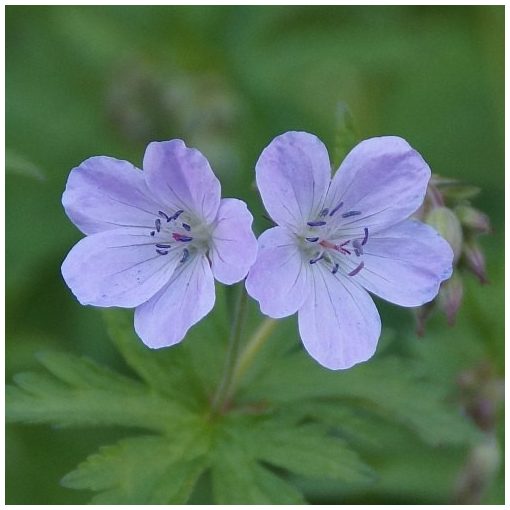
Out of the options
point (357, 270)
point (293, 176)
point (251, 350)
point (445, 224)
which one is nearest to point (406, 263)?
point (357, 270)

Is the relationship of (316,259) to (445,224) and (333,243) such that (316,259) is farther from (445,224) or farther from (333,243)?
(445,224)

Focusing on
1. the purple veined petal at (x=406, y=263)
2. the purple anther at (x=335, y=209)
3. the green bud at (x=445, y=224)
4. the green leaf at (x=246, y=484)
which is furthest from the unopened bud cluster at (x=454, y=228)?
the green leaf at (x=246, y=484)

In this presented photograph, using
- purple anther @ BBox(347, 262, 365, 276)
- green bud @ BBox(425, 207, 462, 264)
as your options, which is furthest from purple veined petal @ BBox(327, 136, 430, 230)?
green bud @ BBox(425, 207, 462, 264)

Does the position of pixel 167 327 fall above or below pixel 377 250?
below

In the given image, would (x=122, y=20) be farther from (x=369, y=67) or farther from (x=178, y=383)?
(x=178, y=383)

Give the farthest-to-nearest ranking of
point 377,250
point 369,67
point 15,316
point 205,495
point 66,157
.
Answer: point 369,67 < point 66,157 < point 15,316 < point 205,495 < point 377,250

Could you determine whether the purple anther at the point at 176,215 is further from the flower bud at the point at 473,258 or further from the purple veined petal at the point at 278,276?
the flower bud at the point at 473,258

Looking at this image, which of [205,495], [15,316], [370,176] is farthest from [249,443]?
[15,316]
